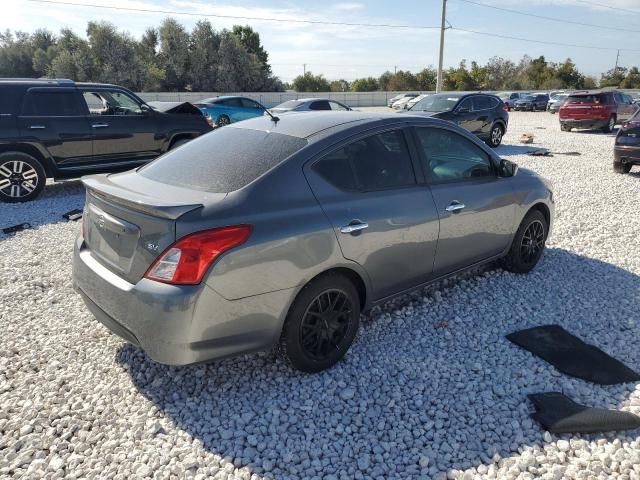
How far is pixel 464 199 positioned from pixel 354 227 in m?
1.34

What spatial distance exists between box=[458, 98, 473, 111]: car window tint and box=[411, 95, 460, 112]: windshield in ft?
0.59

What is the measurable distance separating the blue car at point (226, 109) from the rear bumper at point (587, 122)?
1264 centimetres

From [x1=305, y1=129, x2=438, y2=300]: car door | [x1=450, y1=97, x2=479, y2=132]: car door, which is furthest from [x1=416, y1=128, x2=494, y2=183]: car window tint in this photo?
[x1=450, y1=97, x2=479, y2=132]: car door

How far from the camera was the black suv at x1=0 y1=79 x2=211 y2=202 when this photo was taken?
7.80 metres

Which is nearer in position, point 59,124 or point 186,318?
point 186,318

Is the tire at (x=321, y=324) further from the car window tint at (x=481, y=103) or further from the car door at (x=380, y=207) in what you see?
the car window tint at (x=481, y=103)

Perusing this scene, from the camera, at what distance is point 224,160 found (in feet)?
10.6

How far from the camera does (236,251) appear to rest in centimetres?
265

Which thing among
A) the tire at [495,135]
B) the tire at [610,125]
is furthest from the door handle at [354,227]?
the tire at [610,125]

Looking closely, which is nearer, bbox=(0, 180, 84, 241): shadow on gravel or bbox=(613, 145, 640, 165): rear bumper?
bbox=(0, 180, 84, 241): shadow on gravel

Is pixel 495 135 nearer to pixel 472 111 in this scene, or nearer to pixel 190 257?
pixel 472 111

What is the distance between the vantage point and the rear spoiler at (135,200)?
2605 millimetres

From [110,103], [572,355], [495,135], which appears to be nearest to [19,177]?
[110,103]

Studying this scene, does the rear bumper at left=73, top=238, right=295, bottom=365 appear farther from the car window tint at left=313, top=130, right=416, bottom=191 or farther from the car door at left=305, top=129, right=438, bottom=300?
the car window tint at left=313, top=130, right=416, bottom=191
